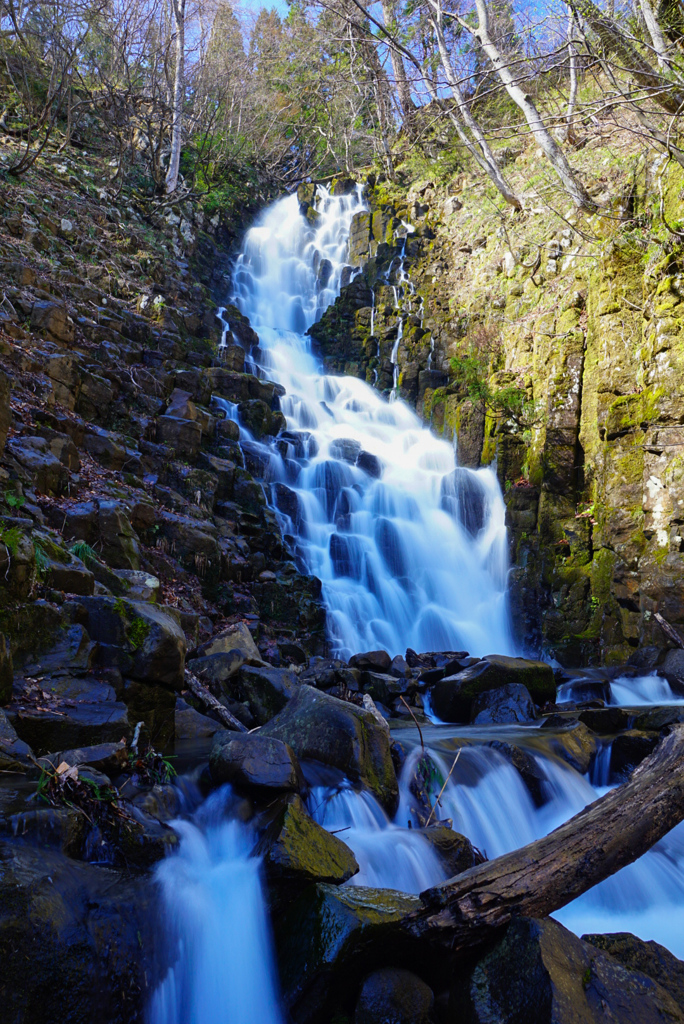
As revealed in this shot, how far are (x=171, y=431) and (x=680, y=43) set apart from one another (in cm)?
905

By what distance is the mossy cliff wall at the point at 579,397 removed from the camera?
31.0 ft

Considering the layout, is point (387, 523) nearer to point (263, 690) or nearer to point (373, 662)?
point (373, 662)

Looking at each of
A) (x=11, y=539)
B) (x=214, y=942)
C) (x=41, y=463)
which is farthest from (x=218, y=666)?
(x=214, y=942)

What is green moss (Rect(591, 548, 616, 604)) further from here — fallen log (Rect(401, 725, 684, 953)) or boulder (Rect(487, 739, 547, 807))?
fallen log (Rect(401, 725, 684, 953))

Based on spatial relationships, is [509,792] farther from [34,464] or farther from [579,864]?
[34,464]

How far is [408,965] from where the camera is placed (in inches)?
106

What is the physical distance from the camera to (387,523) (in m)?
11.4

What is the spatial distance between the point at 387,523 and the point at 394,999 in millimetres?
9082

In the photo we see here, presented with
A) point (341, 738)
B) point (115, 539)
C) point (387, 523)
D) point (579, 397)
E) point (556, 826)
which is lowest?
point (556, 826)

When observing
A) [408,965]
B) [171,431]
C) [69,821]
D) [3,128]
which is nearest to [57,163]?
[3,128]

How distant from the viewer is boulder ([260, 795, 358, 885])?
3.07m

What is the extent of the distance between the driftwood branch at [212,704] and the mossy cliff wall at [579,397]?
660cm

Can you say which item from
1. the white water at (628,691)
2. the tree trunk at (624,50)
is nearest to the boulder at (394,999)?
the white water at (628,691)

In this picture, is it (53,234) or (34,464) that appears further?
(53,234)
